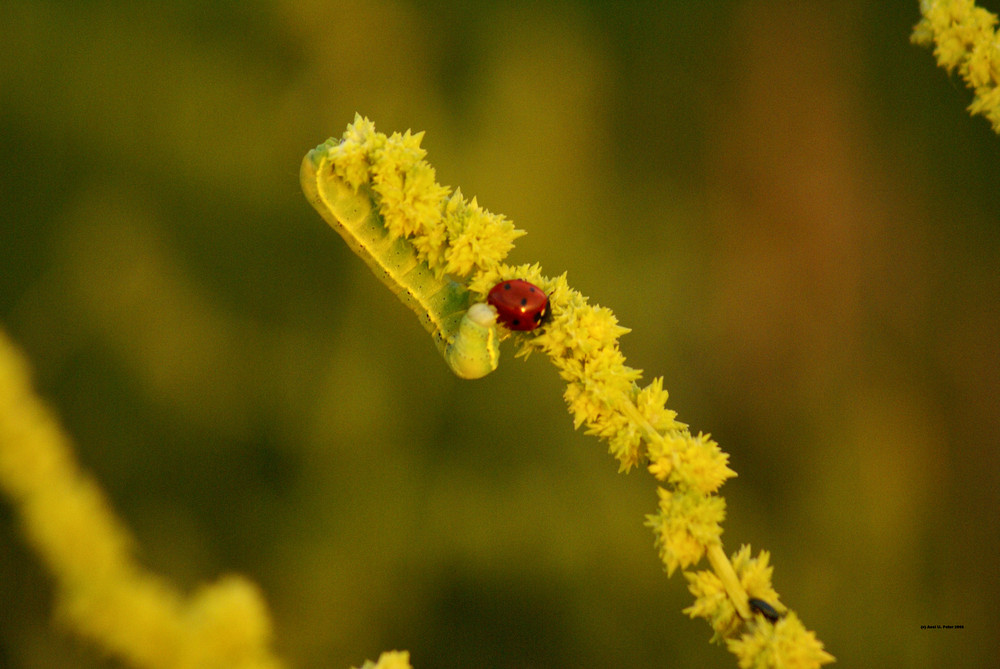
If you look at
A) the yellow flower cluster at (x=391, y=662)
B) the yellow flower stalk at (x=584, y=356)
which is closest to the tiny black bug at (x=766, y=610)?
the yellow flower stalk at (x=584, y=356)

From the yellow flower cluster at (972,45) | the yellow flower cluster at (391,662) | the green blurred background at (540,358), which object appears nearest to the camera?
the yellow flower cluster at (391,662)

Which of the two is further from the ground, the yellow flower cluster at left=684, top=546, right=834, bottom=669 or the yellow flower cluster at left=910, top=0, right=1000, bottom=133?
the yellow flower cluster at left=910, top=0, right=1000, bottom=133

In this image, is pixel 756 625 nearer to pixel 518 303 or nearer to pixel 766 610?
pixel 766 610

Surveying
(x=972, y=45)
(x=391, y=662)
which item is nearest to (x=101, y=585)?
(x=391, y=662)

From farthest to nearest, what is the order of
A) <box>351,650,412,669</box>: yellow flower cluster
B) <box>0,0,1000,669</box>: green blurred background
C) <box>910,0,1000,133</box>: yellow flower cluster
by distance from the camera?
<box>0,0,1000,669</box>: green blurred background, <box>910,0,1000,133</box>: yellow flower cluster, <box>351,650,412,669</box>: yellow flower cluster

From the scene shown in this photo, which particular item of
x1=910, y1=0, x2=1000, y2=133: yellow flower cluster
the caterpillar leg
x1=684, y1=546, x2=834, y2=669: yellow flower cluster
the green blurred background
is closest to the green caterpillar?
the caterpillar leg

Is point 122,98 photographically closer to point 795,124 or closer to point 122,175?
point 122,175

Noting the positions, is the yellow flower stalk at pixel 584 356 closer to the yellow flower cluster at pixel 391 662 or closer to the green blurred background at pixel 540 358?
the yellow flower cluster at pixel 391 662

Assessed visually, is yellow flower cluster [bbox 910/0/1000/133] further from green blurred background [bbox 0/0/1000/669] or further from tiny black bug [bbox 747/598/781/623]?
green blurred background [bbox 0/0/1000/669]
